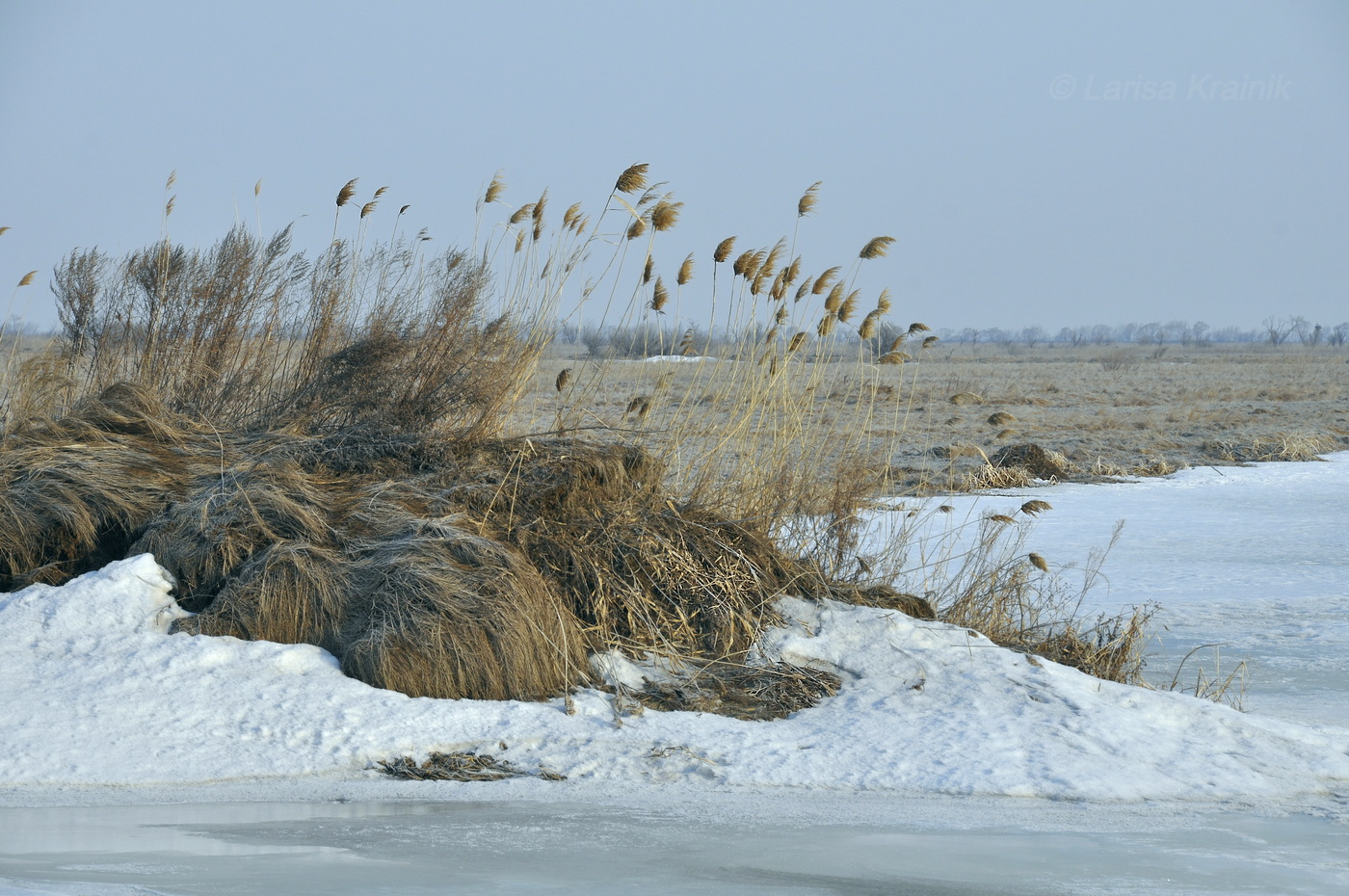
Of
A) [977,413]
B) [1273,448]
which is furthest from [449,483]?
[977,413]

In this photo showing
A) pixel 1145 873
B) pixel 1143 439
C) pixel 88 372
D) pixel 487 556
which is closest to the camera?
pixel 1145 873

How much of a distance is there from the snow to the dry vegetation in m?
0.19

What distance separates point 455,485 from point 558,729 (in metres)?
1.54

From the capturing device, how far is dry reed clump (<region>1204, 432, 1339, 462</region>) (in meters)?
16.0

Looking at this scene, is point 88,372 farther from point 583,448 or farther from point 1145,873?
point 1145,873

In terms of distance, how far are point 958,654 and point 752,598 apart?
914 millimetres

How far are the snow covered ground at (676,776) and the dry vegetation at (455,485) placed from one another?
0.21 meters

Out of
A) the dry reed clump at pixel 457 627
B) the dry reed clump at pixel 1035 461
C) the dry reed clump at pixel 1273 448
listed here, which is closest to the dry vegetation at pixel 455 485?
the dry reed clump at pixel 457 627

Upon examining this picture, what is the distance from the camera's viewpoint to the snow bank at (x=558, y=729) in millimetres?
3791

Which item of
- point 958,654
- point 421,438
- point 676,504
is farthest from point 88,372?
point 958,654

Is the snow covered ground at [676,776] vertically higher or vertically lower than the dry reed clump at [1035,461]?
lower

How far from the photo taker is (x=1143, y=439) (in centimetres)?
1820

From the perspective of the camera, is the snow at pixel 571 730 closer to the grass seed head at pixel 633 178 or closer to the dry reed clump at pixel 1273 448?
the grass seed head at pixel 633 178

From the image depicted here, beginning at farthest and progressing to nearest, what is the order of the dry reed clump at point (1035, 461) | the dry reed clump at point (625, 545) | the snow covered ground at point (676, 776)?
1. the dry reed clump at point (1035, 461)
2. the dry reed clump at point (625, 545)
3. the snow covered ground at point (676, 776)
